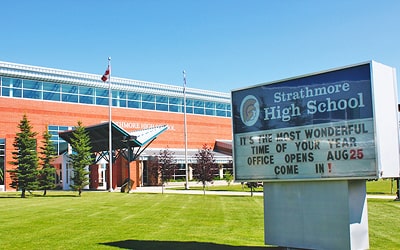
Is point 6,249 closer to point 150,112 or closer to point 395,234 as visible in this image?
point 395,234

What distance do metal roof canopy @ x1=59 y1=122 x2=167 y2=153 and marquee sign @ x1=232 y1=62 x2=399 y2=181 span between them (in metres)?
33.5

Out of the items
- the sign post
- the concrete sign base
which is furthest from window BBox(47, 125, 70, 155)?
the concrete sign base

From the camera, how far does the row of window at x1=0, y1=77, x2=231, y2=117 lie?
52062 mm

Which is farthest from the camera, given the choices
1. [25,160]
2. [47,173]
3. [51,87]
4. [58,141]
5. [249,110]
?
[58,141]

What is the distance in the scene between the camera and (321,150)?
9797 millimetres

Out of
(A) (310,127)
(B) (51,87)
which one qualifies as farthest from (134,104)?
(A) (310,127)

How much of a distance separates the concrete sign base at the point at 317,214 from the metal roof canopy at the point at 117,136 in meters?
34.1

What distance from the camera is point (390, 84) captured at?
31.3 ft

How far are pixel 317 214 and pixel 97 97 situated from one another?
51.8 meters

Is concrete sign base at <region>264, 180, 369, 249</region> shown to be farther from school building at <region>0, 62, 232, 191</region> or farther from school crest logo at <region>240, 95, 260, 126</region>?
school building at <region>0, 62, 232, 191</region>

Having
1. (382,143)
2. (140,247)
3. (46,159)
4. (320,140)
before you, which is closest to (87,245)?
(140,247)

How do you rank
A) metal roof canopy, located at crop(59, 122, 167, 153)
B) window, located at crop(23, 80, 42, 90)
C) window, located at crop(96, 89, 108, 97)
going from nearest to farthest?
1. metal roof canopy, located at crop(59, 122, 167, 153)
2. window, located at crop(23, 80, 42, 90)
3. window, located at crop(96, 89, 108, 97)

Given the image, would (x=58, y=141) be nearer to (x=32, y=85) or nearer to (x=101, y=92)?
(x=32, y=85)

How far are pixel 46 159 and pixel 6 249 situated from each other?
30382mm
